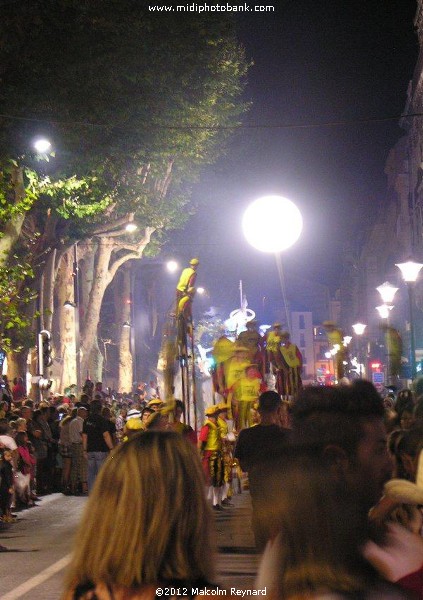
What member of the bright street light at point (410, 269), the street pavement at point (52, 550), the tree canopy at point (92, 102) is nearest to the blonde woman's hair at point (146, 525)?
the street pavement at point (52, 550)

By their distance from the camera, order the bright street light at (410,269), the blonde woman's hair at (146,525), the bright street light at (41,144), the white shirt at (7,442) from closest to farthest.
Answer: the blonde woman's hair at (146,525) < the white shirt at (7,442) < the bright street light at (410,269) < the bright street light at (41,144)

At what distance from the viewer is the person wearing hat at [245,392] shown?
54.2ft

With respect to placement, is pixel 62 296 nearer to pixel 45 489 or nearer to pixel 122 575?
pixel 45 489

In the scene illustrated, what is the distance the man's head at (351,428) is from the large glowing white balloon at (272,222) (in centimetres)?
793

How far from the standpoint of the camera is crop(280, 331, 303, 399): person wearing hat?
17.2m

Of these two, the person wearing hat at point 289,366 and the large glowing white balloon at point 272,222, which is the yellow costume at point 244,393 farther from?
the large glowing white balloon at point 272,222

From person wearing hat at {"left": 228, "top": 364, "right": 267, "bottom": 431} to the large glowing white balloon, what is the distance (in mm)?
4207

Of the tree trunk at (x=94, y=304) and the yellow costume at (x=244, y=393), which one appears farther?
the tree trunk at (x=94, y=304)

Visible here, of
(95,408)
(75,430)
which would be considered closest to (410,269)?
(95,408)

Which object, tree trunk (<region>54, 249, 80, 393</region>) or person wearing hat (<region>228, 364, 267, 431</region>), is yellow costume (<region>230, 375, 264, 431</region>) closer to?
person wearing hat (<region>228, 364, 267, 431</region>)

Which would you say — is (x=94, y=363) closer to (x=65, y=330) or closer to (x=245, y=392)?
(x=65, y=330)

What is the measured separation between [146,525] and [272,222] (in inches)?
385

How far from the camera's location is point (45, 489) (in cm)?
2311

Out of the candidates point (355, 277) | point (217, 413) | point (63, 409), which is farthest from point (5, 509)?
point (355, 277)
